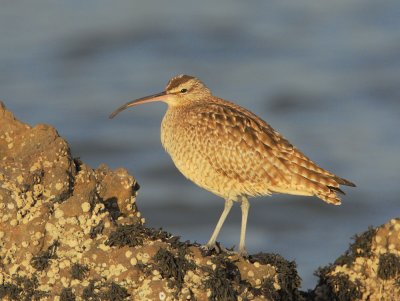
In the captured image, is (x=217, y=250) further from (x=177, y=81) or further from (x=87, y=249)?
(x=177, y=81)

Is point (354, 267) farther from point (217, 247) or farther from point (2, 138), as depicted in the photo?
point (2, 138)

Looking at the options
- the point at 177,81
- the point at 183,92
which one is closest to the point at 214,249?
the point at 183,92

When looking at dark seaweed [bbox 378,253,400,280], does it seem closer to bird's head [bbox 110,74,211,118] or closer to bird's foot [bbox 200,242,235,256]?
bird's foot [bbox 200,242,235,256]

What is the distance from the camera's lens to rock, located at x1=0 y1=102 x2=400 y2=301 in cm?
1057

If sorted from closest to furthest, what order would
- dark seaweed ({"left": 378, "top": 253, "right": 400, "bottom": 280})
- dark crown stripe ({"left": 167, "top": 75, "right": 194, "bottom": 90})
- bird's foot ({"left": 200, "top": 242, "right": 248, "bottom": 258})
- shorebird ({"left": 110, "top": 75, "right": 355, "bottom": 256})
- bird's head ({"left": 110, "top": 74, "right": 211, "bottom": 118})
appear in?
bird's foot ({"left": 200, "top": 242, "right": 248, "bottom": 258}), dark seaweed ({"left": 378, "top": 253, "right": 400, "bottom": 280}), shorebird ({"left": 110, "top": 75, "right": 355, "bottom": 256}), bird's head ({"left": 110, "top": 74, "right": 211, "bottom": 118}), dark crown stripe ({"left": 167, "top": 75, "right": 194, "bottom": 90})

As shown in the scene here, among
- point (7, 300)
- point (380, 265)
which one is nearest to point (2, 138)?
point (7, 300)

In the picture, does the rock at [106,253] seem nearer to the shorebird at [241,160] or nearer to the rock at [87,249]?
the rock at [87,249]

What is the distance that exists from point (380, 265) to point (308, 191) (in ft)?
4.93

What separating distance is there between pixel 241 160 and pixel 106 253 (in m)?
2.97

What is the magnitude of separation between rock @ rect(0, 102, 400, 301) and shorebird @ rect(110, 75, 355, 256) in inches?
43.5

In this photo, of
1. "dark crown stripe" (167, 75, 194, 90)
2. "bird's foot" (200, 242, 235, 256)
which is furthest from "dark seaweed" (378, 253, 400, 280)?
"dark crown stripe" (167, 75, 194, 90)

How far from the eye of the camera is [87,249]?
10945mm

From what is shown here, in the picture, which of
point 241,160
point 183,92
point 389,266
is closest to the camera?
point 389,266

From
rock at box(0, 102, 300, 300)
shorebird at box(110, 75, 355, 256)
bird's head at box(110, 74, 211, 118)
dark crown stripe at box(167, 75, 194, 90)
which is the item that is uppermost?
dark crown stripe at box(167, 75, 194, 90)
